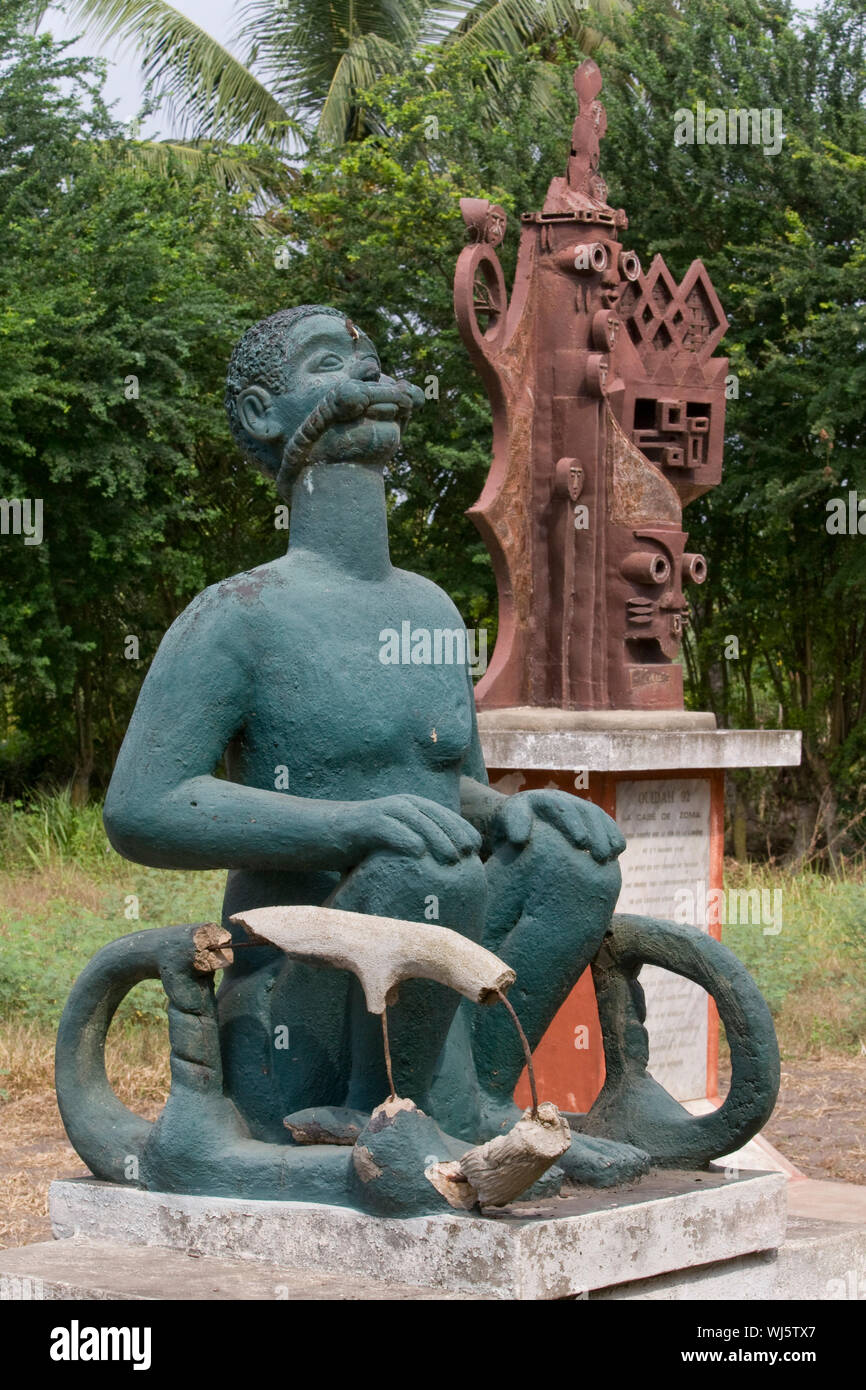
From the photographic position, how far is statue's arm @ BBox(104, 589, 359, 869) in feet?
9.49

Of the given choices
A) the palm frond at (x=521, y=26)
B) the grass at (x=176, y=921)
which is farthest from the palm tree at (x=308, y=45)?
the grass at (x=176, y=921)

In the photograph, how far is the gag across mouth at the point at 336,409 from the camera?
10.4 feet

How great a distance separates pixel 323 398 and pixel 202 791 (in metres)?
0.74

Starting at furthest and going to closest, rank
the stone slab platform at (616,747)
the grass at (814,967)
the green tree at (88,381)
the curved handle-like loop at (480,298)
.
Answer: the green tree at (88,381), the grass at (814,967), the curved handle-like loop at (480,298), the stone slab platform at (616,747)

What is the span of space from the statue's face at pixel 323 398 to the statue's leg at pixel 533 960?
74cm

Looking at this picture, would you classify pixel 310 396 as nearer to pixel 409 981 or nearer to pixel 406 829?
pixel 406 829

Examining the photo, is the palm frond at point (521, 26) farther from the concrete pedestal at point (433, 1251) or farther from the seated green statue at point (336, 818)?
the concrete pedestal at point (433, 1251)

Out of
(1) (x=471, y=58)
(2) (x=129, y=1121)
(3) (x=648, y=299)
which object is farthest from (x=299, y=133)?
(2) (x=129, y=1121)

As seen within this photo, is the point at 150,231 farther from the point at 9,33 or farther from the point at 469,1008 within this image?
the point at 469,1008

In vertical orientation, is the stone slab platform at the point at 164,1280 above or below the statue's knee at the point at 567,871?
below

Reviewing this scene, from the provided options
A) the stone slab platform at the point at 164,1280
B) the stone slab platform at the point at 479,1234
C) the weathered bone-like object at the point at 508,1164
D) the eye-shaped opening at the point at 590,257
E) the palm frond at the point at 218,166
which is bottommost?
the stone slab platform at the point at 164,1280

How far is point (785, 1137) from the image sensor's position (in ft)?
22.8

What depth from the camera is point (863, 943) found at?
359 inches

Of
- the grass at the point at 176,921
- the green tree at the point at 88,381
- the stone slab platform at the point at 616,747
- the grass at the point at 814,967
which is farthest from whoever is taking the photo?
the green tree at the point at 88,381
